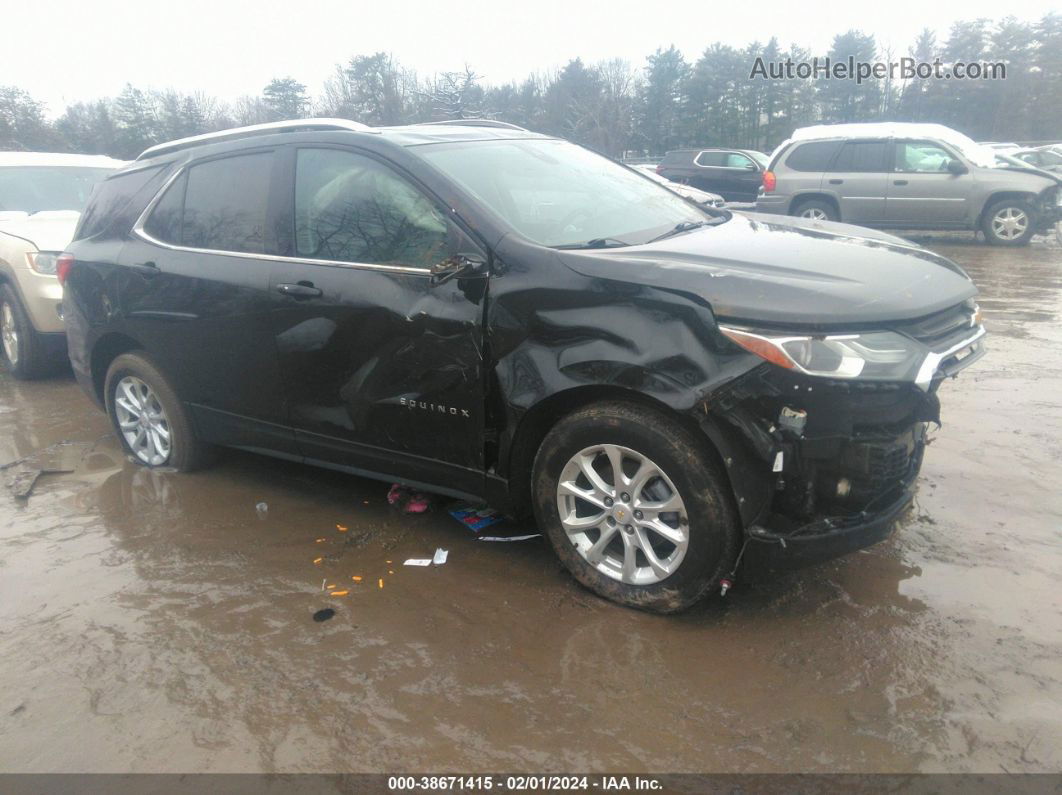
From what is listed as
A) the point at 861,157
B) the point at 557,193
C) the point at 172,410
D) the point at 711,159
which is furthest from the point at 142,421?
the point at 711,159

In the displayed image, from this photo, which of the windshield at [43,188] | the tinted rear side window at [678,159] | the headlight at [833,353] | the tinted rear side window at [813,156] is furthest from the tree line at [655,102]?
the headlight at [833,353]

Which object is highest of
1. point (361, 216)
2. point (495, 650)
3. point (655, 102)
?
point (655, 102)

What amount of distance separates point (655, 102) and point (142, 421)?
150ft

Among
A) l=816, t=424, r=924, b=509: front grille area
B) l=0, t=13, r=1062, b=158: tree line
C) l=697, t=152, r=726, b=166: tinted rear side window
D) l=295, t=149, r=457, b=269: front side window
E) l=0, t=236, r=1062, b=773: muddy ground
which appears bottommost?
l=0, t=236, r=1062, b=773: muddy ground

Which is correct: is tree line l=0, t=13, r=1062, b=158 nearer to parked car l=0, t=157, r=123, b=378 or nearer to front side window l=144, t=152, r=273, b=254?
parked car l=0, t=157, r=123, b=378

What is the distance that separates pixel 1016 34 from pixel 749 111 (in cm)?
1336

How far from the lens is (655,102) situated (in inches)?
1825

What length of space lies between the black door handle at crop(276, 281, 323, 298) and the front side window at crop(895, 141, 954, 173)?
11.9 m

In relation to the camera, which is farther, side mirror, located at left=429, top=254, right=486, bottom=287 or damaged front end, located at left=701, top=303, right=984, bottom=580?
side mirror, located at left=429, top=254, right=486, bottom=287

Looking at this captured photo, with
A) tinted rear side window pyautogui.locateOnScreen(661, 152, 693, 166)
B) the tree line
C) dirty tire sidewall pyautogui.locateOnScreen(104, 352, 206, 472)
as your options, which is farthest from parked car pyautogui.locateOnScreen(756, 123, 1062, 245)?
the tree line

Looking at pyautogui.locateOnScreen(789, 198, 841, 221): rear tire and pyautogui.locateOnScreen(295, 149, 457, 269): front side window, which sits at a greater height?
pyautogui.locateOnScreen(295, 149, 457, 269): front side window

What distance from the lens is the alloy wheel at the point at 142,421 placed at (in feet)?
15.3

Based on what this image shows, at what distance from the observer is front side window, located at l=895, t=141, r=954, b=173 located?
1273 centimetres

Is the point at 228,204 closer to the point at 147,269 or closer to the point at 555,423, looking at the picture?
the point at 147,269
